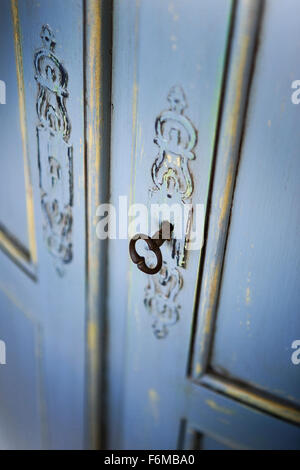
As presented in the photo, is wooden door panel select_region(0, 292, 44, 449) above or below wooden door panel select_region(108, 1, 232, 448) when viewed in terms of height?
below

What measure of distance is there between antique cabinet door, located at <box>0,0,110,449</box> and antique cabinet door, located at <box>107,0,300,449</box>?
55mm

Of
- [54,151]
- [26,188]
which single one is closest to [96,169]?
[54,151]

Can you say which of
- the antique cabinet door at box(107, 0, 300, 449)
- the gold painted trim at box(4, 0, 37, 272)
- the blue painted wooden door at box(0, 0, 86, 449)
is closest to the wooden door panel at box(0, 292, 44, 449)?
the blue painted wooden door at box(0, 0, 86, 449)

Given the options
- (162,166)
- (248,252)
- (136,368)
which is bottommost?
(136,368)

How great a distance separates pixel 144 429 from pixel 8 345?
382 millimetres

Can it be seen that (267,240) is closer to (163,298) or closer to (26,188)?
(163,298)

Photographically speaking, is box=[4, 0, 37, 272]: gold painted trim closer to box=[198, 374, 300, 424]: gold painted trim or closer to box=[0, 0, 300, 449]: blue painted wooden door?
box=[0, 0, 300, 449]: blue painted wooden door

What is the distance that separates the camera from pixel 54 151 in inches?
29.1

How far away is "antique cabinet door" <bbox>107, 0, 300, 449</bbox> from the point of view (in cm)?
54

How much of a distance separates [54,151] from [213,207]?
0.29 m

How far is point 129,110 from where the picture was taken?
649mm

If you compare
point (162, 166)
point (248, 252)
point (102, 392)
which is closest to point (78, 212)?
point (162, 166)

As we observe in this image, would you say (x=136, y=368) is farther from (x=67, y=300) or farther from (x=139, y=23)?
(x=139, y=23)
